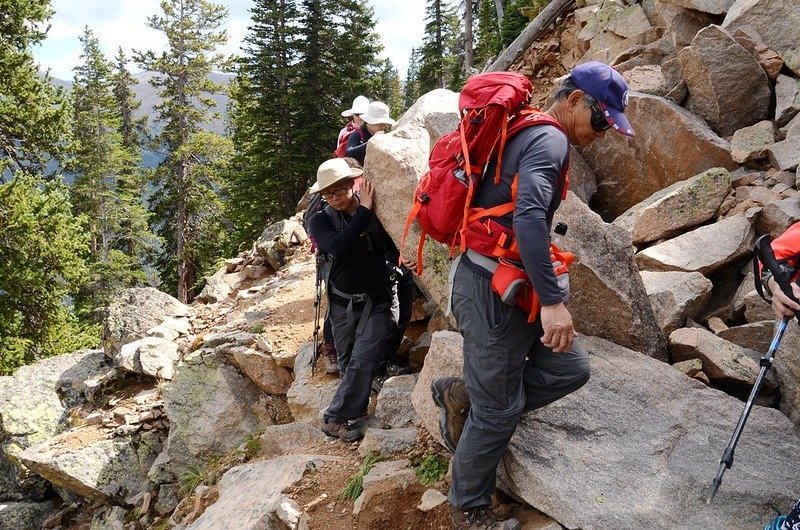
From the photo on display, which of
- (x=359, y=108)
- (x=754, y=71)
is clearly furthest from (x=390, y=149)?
(x=754, y=71)

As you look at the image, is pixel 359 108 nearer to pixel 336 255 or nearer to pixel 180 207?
pixel 336 255

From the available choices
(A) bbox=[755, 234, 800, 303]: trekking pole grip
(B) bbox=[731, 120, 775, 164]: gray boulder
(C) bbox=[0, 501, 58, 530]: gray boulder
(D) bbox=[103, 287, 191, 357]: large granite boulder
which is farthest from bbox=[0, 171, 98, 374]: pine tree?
(A) bbox=[755, 234, 800, 303]: trekking pole grip

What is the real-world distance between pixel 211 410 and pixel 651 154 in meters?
8.11

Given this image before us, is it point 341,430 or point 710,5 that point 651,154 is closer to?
point 710,5

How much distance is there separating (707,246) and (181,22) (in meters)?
31.4

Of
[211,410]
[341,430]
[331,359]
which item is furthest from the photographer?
[211,410]

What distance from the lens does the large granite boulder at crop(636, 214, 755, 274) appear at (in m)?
6.68

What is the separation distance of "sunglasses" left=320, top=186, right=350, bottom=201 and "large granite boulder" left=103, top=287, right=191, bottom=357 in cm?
830

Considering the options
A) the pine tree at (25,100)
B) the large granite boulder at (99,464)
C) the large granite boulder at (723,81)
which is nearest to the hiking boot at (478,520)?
the large granite boulder at (99,464)

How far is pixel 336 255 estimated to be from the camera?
6004 mm

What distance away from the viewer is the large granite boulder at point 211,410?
876 centimetres

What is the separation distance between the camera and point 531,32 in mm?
17453

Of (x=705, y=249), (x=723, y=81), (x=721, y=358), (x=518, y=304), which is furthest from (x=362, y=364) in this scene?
(x=723, y=81)

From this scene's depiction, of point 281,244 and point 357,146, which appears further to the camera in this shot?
point 281,244
